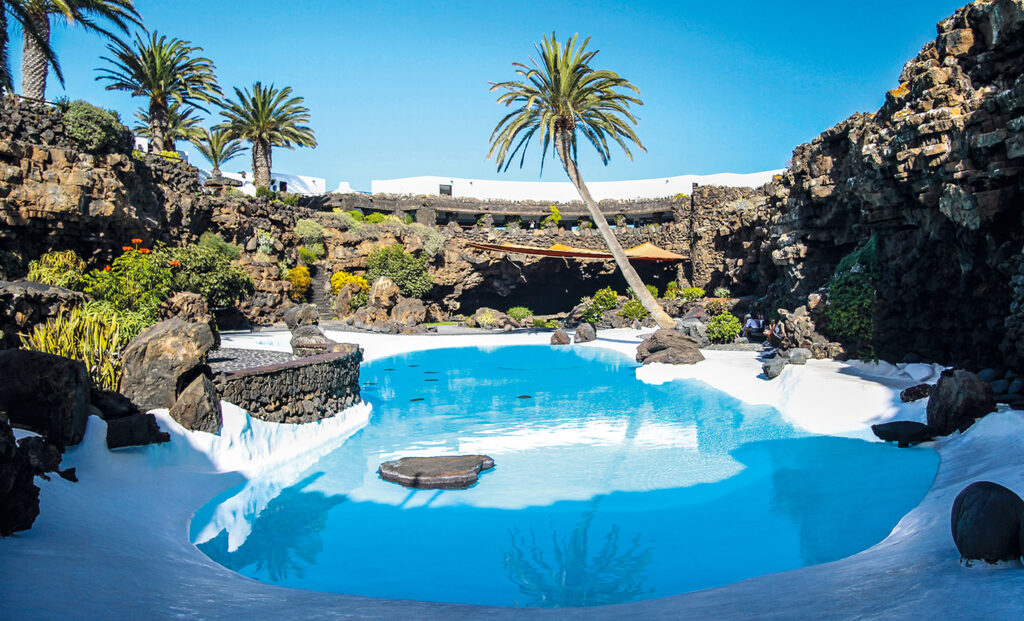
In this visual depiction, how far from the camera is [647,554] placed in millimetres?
6215

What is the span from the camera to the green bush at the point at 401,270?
31.9m

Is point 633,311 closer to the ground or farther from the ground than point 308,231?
closer to the ground

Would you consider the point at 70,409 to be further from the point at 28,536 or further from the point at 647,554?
the point at 647,554

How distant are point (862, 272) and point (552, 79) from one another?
13.2 metres

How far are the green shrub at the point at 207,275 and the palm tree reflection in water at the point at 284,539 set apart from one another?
14.6 meters

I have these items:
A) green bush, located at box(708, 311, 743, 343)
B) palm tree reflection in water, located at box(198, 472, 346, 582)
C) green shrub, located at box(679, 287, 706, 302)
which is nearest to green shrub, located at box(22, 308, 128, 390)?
palm tree reflection in water, located at box(198, 472, 346, 582)

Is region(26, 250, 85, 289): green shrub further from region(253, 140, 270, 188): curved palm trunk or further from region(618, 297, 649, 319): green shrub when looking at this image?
region(618, 297, 649, 319): green shrub

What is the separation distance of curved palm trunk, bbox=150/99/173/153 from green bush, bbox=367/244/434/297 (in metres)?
12.8

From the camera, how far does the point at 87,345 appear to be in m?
8.20

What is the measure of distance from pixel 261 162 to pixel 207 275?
18523mm

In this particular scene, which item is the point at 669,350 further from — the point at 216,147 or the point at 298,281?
the point at 216,147

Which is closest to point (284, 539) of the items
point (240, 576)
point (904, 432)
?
point (240, 576)

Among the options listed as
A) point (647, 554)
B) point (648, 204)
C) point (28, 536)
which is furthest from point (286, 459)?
point (648, 204)

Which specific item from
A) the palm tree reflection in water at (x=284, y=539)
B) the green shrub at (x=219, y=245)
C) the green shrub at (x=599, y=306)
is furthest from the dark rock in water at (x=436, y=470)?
the green shrub at (x=599, y=306)
